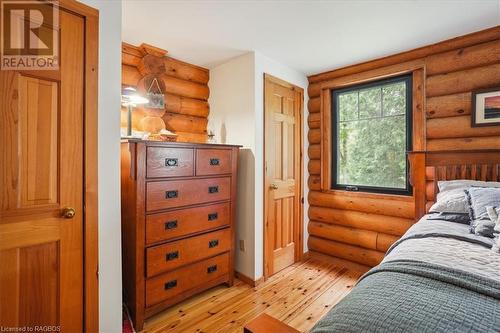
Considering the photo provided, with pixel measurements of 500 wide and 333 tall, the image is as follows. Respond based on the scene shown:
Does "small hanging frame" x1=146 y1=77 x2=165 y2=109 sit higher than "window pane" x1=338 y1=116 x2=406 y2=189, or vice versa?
"small hanging frame" x1=146 y1=77 x2=165 y2=109

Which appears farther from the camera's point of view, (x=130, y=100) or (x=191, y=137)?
(x=191, y=137)

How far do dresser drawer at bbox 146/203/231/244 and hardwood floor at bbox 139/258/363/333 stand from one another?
0.64 metres

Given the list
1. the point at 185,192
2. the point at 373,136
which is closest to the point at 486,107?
the point at 373,136

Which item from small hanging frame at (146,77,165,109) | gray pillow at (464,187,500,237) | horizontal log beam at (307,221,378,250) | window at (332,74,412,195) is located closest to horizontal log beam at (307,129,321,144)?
window at (332,74,412,195)

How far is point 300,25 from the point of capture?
6.89ft

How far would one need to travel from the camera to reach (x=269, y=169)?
2.76 m

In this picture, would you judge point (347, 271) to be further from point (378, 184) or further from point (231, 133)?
point (231, 133)

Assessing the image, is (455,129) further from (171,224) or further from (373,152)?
(171,224)

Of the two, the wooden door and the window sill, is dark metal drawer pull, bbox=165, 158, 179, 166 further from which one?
the window sill

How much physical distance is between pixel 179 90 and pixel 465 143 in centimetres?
289

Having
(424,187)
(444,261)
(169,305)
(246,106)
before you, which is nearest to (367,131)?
(424,187)

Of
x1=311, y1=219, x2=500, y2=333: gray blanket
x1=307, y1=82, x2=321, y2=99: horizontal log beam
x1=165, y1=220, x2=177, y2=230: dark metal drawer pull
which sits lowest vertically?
x1=165, y1=220, x2=177, y2=230: dark metal drawer pull

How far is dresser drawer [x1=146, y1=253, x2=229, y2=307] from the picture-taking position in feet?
6.34

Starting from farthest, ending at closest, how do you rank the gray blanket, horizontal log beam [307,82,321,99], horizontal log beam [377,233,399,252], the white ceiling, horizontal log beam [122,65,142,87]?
horizontal log beam [307,82,321,99] < horizontal log beam [377,233,399,252] < horizontal log beam [122,65,142,87] < the white ceiling < the gray blanket
